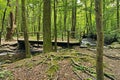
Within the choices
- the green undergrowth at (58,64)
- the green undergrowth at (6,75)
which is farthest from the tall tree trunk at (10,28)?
the green undergrowth at (6,75)

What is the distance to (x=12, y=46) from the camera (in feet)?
82.4

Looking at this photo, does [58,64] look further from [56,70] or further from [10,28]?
[10,28]

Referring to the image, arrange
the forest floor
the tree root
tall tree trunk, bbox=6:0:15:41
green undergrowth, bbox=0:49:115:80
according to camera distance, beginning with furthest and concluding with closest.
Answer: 1. tall tree trunk, bbox=6:0:15:41
2. the tree root
3. green undergrowth, bbox=0:49:115:80
4. the forest floor

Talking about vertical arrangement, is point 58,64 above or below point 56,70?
above

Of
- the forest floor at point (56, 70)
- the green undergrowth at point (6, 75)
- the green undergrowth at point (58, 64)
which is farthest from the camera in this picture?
the green undergrowth at point (58, 64)

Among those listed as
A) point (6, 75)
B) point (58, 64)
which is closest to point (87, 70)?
point (58, 64)

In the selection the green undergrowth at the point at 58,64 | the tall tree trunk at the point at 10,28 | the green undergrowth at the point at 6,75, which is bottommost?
the green undergrowth at the point at 6,75

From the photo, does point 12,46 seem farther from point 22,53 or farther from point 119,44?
point 119,44

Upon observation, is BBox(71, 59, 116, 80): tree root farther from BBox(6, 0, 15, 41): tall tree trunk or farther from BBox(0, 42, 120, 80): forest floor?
BBox(6, 0, 15, 41): tall tree trunk

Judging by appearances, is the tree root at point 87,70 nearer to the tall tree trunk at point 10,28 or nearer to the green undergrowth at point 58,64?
the green undergrowth at point 58,64

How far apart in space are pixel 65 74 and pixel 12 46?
54.9 ft

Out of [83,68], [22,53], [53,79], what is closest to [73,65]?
[83,68]

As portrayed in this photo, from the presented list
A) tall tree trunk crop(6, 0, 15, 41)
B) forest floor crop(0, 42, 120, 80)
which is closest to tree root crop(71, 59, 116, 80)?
forest floor crop(0, 42, 120, 80)

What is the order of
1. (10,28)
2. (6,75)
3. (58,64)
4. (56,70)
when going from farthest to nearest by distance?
(10,28)
(58,64)
(6,75)
(56,70)
